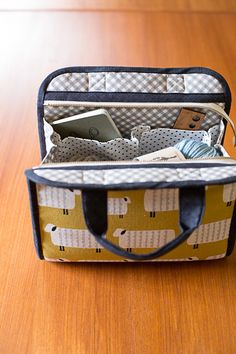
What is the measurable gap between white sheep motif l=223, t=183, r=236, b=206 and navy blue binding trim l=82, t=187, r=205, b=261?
0.04 meters

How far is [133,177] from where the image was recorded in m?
0.55

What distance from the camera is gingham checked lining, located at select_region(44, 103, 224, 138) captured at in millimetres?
667

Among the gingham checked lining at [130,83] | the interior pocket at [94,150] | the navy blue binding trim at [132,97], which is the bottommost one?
the interior pocket at [94,150]

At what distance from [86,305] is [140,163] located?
199 millimetres

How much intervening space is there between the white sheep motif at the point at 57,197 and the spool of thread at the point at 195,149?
19cm

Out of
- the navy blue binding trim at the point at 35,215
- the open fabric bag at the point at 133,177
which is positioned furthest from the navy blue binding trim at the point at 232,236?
the navy blue binding trim at the point at 35,215

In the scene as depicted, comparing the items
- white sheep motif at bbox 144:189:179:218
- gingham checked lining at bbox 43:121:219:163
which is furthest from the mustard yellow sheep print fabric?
gingham checked lining at bbox 43:121:219:163

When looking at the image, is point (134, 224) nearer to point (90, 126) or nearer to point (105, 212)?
point (105, 212)

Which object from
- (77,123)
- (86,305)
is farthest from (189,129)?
(86,305)

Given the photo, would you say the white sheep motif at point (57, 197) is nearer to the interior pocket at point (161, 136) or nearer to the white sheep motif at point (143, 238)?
the white sheep motif at point (143, 238)

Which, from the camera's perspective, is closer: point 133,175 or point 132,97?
point 133,175

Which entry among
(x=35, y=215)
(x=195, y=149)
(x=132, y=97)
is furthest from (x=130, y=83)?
(x=35, y=215)

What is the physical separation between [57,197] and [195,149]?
0.70 feet

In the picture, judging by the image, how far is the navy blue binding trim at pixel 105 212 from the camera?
1.78 feet
